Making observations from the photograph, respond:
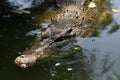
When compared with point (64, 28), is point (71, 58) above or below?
below

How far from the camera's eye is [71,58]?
638 centimetres

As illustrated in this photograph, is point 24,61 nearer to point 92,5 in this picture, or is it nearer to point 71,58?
point 71,58

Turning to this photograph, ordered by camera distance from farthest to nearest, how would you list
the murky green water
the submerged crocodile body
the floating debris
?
the floating debris
the submerged crocodile body
the murky green water

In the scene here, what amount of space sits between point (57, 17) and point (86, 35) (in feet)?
3.14

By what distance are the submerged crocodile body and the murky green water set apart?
0.24 metres

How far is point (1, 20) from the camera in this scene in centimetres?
789

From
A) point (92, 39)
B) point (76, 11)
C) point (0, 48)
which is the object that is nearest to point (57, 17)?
point (76, 11)

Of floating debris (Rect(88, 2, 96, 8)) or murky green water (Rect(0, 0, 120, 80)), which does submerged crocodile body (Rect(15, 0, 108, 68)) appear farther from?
murky green water (Rect(0, 0, 120, 80))

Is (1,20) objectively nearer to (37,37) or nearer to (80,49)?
(37,37)

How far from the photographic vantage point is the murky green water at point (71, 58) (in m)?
5.95

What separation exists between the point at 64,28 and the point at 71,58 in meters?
0.93

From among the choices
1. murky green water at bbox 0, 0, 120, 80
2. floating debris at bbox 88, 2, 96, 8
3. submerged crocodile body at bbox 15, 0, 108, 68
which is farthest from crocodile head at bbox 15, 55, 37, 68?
floating debris at bbox 88, 2, 96, 8

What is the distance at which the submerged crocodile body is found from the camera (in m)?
6.12

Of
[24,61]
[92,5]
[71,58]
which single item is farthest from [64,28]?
[92,5]
